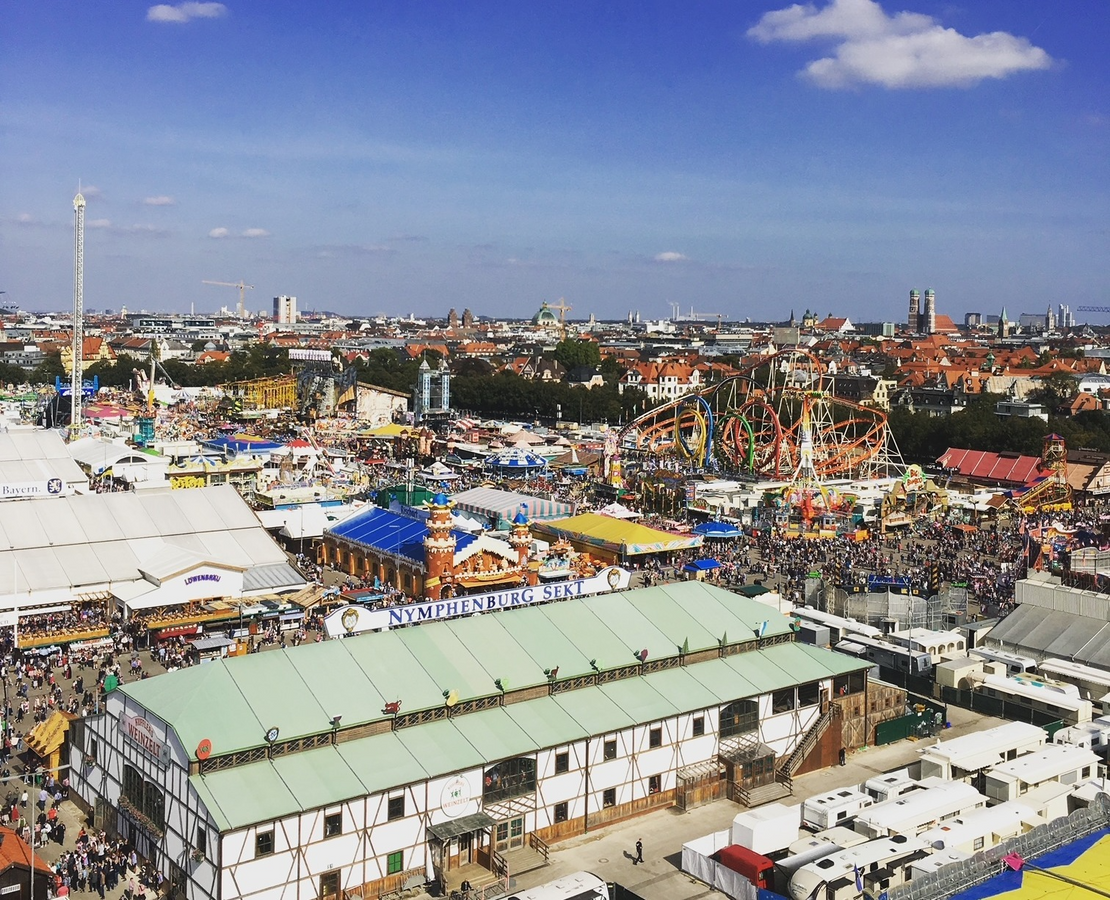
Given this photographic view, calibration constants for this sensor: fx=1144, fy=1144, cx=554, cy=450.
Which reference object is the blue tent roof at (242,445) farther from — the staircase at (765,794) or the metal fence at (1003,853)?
the metal fence at (1003,853)

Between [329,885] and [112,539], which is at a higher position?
[112,539]

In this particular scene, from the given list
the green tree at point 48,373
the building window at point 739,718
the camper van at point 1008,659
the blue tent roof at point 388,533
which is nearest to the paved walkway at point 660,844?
the building window at point 739,718

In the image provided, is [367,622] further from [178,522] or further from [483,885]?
[178,522]

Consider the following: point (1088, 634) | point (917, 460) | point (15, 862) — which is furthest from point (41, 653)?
point (917, 460)

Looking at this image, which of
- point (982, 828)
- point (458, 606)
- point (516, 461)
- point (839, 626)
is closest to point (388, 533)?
point (458, 606)

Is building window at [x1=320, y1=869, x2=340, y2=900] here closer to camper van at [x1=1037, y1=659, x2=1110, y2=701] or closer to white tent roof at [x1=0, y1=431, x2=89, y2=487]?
camper van at [x1=1037, y1=659, x2=1110, y2=701]

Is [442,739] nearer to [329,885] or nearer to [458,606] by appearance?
[329,885]
